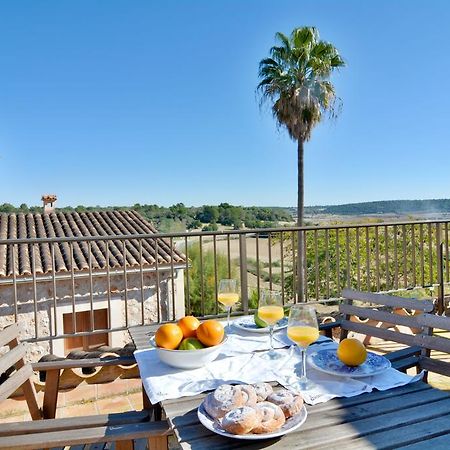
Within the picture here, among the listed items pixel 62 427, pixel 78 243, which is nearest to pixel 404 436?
pixel 62 427

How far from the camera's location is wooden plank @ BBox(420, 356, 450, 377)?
4.84ft

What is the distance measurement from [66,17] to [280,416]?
640 inches

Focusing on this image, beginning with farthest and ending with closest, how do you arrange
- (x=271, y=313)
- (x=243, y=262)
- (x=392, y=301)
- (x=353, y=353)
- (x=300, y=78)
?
1. (x=300, y=78)
2. (x=243, y=262)
3. (x=392, y=301)
4. (x=271, y=313)
5. (x=353, y=353)

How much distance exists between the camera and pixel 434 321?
5.22 ft

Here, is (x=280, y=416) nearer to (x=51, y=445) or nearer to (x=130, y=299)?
(x=51, y=445)

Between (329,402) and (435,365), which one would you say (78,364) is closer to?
(329,402)

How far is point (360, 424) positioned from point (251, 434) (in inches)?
11.4

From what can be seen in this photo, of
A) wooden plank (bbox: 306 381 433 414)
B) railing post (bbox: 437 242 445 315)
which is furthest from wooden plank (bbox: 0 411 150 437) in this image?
railing post (bbox: 437 242 445 315)

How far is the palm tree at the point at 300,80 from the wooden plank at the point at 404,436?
18.0m

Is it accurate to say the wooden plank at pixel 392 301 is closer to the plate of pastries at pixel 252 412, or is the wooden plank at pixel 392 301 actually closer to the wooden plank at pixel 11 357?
the plate of pastries at pixel 252 412

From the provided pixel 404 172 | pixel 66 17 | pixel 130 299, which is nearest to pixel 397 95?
pixel 404 172

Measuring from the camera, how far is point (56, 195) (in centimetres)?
1533

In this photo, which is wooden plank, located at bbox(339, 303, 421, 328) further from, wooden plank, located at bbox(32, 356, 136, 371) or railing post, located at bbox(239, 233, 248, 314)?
railing post, located at bbox(239, 233, 248, 314)

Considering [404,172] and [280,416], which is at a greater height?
[404,172]
